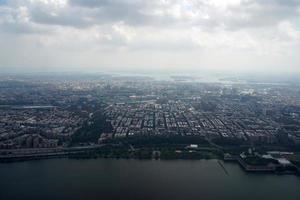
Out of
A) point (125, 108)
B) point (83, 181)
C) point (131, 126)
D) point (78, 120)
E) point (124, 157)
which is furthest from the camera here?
point (125, 108)

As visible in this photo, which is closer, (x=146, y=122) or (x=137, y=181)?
(x=137, y=181)

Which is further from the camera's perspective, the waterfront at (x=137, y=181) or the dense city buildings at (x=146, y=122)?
the dense city buildings at (x=146, y=122)

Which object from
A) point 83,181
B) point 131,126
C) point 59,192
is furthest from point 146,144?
point 59,192

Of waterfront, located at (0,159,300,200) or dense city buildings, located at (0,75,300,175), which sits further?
dense city buildings, located at (0,75,300,175)

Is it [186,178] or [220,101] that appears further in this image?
[220,101]

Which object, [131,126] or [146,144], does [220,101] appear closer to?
[131,126]

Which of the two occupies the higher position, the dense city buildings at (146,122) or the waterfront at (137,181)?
the dense city buildings at (146,122)

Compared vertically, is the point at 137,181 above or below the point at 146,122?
below

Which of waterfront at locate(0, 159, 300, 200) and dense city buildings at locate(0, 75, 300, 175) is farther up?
dense city buildings at locate(0, 75, 300, 175)
